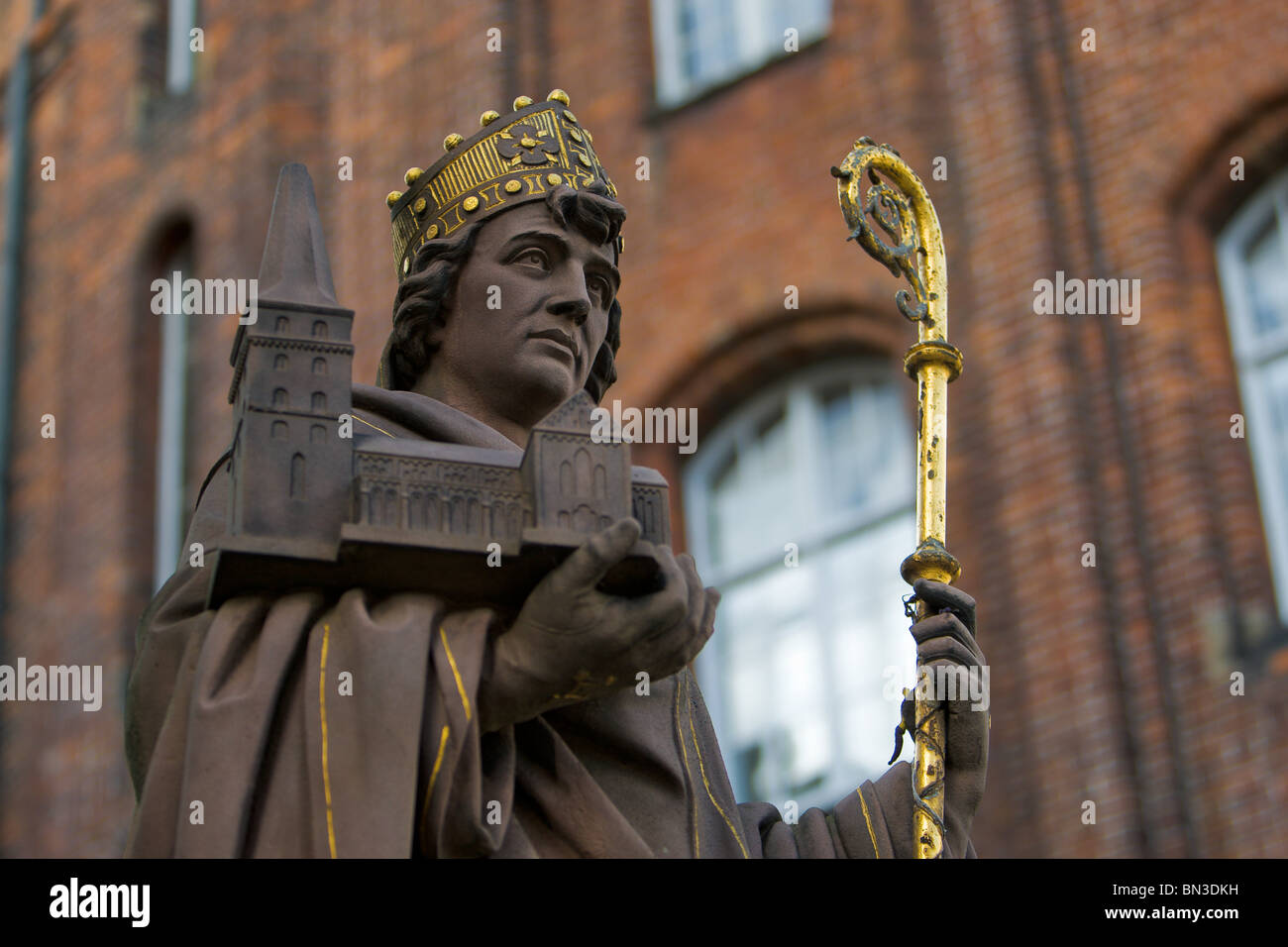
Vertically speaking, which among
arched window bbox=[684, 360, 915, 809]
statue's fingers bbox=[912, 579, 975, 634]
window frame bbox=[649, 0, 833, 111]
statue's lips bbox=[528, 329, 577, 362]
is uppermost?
window frame bbox=[649, 0, 833, 111]

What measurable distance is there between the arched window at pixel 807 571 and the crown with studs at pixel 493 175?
920 cm

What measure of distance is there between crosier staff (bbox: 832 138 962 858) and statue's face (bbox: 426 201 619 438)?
1.73ft

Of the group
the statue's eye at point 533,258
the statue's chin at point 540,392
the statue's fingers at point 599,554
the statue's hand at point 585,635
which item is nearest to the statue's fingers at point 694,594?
the statue's hand at point 585,635

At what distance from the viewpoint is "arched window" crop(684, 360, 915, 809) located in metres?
15.9

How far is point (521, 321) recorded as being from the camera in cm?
597

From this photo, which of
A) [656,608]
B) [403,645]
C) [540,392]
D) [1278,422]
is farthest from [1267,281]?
[403,645]

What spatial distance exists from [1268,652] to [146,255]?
9313mm

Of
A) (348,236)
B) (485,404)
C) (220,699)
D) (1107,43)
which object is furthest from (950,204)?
→ (220,699)

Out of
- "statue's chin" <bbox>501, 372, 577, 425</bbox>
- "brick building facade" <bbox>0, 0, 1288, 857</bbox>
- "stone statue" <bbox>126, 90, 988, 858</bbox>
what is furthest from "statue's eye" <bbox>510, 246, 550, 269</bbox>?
"brick building facade" <bbox>0, 0, 1288, 857</bbox>

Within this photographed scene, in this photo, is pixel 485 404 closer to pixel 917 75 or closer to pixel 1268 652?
pixel 1268 652

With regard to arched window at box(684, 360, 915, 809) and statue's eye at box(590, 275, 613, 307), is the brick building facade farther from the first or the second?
statue's eye at box(590, 275, 613, 307)

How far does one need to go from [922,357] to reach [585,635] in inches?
55.3

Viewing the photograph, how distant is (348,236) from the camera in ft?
61.6

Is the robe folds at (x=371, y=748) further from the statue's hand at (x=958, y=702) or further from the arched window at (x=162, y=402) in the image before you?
the arched window at (x=162, y=402)
